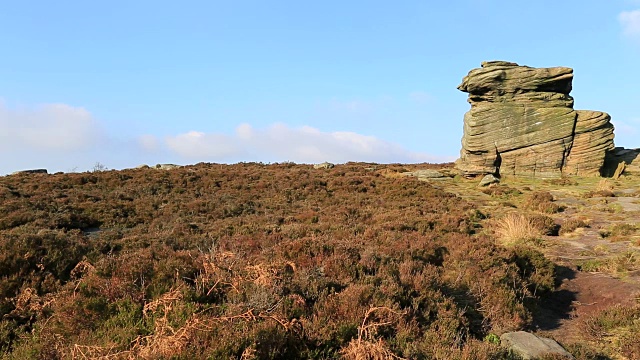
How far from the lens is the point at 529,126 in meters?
26.0

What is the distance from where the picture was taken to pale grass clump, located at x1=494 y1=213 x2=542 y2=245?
12867mm

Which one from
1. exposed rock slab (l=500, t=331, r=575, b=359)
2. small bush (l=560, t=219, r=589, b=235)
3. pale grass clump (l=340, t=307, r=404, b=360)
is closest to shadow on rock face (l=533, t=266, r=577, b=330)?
exposed rock slab (l=500, t=331, r=575, b=359)

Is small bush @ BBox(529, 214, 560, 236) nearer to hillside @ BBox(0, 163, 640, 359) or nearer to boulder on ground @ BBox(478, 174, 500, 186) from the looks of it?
hillside @ BBox(0, 163, 640, 359)

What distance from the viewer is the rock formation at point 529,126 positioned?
25.3m

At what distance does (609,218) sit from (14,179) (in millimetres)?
35298

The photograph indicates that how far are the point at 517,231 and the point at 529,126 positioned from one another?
1606 cm

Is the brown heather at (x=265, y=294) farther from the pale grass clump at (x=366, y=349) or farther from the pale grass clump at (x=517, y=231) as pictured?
the pale grass clump at (x=517, y=231)

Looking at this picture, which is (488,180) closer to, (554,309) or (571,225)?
(571,225)

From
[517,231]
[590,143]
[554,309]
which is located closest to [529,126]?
[590,143]

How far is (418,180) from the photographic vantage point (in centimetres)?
2728

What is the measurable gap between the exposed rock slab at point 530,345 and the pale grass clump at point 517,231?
7.19 meters

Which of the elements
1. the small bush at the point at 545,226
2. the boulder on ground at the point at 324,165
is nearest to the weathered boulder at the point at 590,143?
the small bush at the point at 545,226

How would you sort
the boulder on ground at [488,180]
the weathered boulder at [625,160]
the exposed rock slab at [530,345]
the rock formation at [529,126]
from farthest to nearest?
the weathered boulder at [625,160] → the rock formation at [529,126] → the boulder on ground at [488,180] → the exposed rock slab at [530,345]

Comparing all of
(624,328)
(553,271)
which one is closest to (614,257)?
(553,271)
